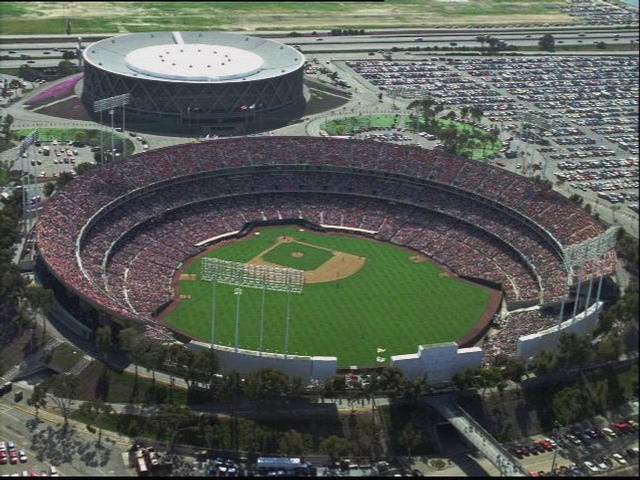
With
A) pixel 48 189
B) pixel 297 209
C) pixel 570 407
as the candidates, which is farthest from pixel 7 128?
pixel 570 407

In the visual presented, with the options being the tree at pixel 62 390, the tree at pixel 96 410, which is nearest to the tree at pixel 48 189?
the tree at pixel 62 390

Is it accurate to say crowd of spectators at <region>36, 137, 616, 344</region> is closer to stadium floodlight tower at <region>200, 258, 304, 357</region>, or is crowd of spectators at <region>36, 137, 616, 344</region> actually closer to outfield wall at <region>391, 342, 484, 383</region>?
stadium floodlight tower at <region>200, 258, 304, 357</region>

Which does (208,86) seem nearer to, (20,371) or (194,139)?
(194,139)

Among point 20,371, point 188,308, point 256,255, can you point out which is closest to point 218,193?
point 256,255

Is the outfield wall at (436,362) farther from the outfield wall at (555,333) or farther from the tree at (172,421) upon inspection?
the tree at (172,421)

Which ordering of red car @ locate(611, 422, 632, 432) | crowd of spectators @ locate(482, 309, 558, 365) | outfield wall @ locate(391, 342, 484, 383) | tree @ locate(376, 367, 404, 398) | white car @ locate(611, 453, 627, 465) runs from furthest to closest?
crowd of spectators @ locate(482, 309, 558, 365) < outfield wall @ locate(391, 342, 484, 383) < tree @ locate(376, 367, 404, 398) < red car @ locate(611, 422, 632, 432) < white car @ locate(611, 453, 627, 465)

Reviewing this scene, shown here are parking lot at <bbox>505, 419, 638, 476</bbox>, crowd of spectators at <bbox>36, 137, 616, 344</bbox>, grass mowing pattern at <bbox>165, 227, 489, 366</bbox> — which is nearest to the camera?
parking lot at <bbox>505, 419, 638, 476</bbox>

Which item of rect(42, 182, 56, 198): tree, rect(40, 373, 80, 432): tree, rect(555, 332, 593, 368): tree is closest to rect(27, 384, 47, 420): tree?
rect(40, 373, 80, 432): tree

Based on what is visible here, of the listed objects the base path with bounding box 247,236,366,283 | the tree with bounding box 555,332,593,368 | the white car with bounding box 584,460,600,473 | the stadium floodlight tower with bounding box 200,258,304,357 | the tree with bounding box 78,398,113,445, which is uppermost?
the stadium floodlight tower with bounding box 200,258,304,357

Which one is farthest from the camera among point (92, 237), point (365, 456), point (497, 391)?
point (92, 237)
